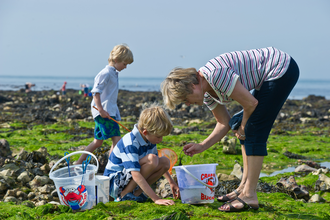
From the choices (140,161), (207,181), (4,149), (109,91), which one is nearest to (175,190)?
(207,181)

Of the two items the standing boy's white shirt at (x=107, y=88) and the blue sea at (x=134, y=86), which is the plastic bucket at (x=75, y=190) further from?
the blue sea at (x=134, y=86)

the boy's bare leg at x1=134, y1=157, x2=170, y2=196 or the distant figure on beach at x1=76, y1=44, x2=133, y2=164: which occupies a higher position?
the distant figure on beach at x1=76, y1=44, x2=133, y2=164

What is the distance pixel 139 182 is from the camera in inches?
132

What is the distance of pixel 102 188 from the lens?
3498 mm

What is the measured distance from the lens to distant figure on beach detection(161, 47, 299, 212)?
313 centimetres

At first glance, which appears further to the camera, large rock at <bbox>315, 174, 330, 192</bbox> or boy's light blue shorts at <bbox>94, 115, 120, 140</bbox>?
boy's light blue shorts at <bbox>94, 115, 120, 140</bbox>

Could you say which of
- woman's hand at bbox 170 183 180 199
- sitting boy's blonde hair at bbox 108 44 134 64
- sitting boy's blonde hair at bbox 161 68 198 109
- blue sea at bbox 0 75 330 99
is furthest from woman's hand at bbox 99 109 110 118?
blue sea at bbox 0 75 330 99

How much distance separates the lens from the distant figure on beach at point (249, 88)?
313 centimetres

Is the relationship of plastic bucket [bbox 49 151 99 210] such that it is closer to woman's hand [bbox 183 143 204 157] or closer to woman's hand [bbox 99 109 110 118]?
woman's hand [bbox 183 143 204 157]

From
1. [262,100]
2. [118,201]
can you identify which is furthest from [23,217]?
[262,100]

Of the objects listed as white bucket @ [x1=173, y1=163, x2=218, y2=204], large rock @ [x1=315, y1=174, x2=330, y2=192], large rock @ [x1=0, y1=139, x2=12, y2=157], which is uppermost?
white bucket @ [x1=173, y1=163, x2=218, y2=204]

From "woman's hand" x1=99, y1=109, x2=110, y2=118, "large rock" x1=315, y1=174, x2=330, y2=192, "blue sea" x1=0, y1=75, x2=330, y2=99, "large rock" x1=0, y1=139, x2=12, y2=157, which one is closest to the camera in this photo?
"large rock" x1=315, y1=174, x2=330, y2=192

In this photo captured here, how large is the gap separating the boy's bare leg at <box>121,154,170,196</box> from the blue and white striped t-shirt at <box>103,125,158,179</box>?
0.28 ft

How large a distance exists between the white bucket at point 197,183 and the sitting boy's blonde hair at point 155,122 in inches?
17.4
